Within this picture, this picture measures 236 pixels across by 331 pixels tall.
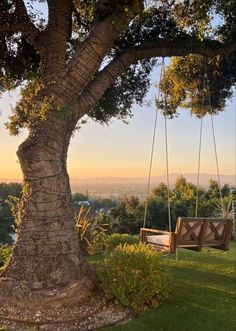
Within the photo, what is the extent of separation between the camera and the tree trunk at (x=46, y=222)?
6434 mm

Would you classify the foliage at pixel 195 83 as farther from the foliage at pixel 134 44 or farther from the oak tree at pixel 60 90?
the oak tree at pixel 60 90

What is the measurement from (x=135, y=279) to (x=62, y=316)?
3.65ft

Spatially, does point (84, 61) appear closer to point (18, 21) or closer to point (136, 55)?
point (136, 55)

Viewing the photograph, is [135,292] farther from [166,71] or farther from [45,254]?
[166,71]

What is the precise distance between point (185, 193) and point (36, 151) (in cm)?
2606

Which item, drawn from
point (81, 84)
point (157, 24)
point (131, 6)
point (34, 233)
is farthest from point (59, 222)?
point (157, 24)

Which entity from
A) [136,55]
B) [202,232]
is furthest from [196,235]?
[136,55]

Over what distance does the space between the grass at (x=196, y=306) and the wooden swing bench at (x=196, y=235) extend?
569 mm

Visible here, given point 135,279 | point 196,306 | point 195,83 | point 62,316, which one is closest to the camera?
point 62,316

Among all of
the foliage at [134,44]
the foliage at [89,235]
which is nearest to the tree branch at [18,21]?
the foliage at [134,44]

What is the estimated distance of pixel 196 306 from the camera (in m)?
6.39

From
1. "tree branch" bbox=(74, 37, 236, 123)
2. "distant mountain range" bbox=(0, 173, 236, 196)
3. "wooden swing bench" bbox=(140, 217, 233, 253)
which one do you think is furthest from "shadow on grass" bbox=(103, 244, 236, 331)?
"distant mountain range" bbox=(0, 173, 236, 196)

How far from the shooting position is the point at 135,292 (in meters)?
6.14

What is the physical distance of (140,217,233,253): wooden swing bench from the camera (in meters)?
8.85
